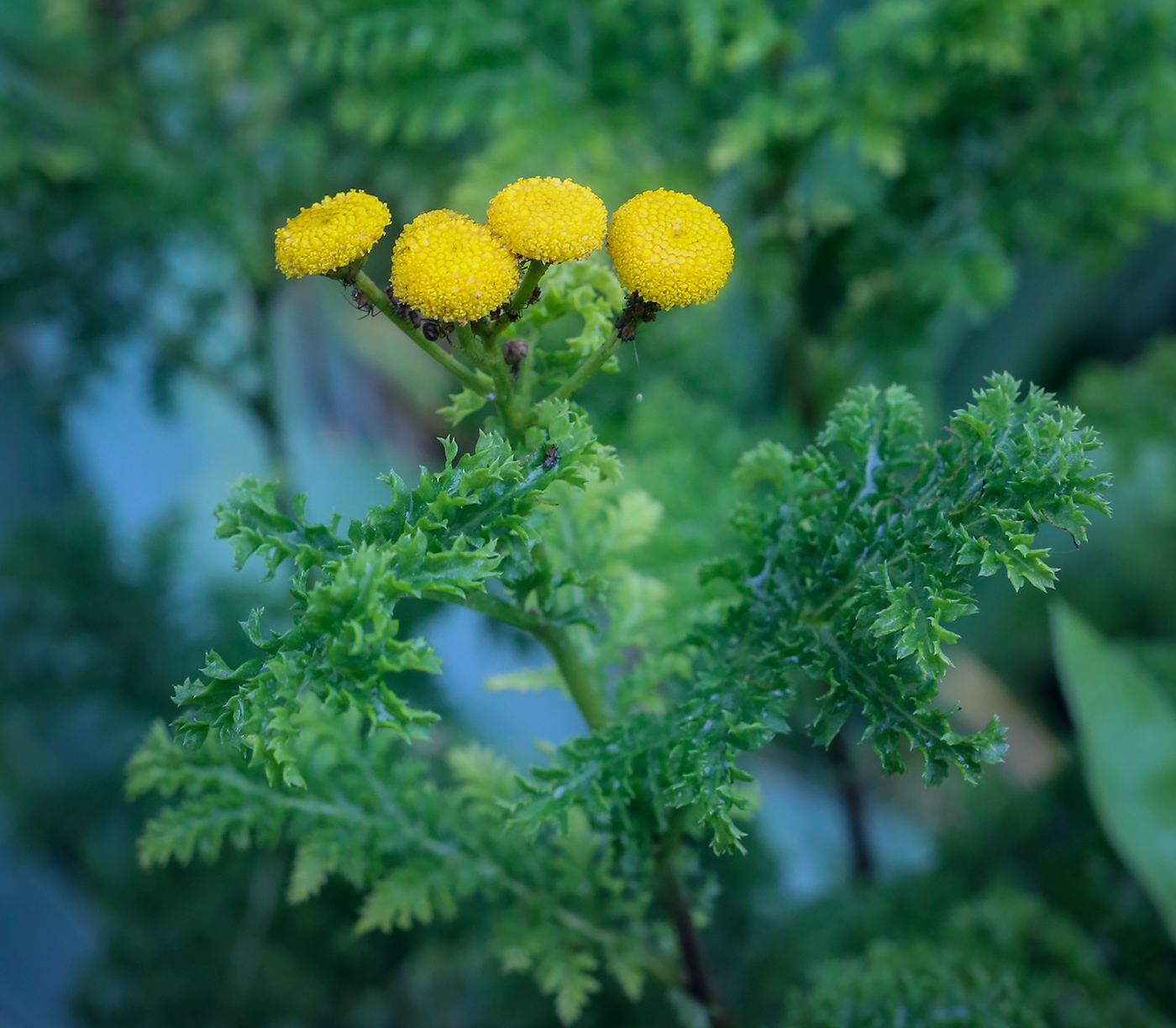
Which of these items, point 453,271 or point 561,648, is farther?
point 561,648

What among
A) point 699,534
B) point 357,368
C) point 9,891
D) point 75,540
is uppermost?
point 357,368

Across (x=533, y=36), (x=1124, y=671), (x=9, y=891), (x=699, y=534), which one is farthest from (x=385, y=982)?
(x=533, y=36)

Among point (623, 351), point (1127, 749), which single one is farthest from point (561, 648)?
point (623, 351)

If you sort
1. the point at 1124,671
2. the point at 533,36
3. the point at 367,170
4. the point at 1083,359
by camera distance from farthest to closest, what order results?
1. the point at 1083,359
2. the point at 367,170
3. the point at 533,36
4. the point at 1124,671

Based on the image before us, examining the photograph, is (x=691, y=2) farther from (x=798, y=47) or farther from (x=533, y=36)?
(x=533, y=36)

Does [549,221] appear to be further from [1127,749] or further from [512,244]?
[1127,749]

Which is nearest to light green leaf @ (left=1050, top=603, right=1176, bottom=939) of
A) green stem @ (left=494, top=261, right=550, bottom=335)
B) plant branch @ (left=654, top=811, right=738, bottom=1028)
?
plant branch @ (left=654, top=811, right=738, bottom=1028)
